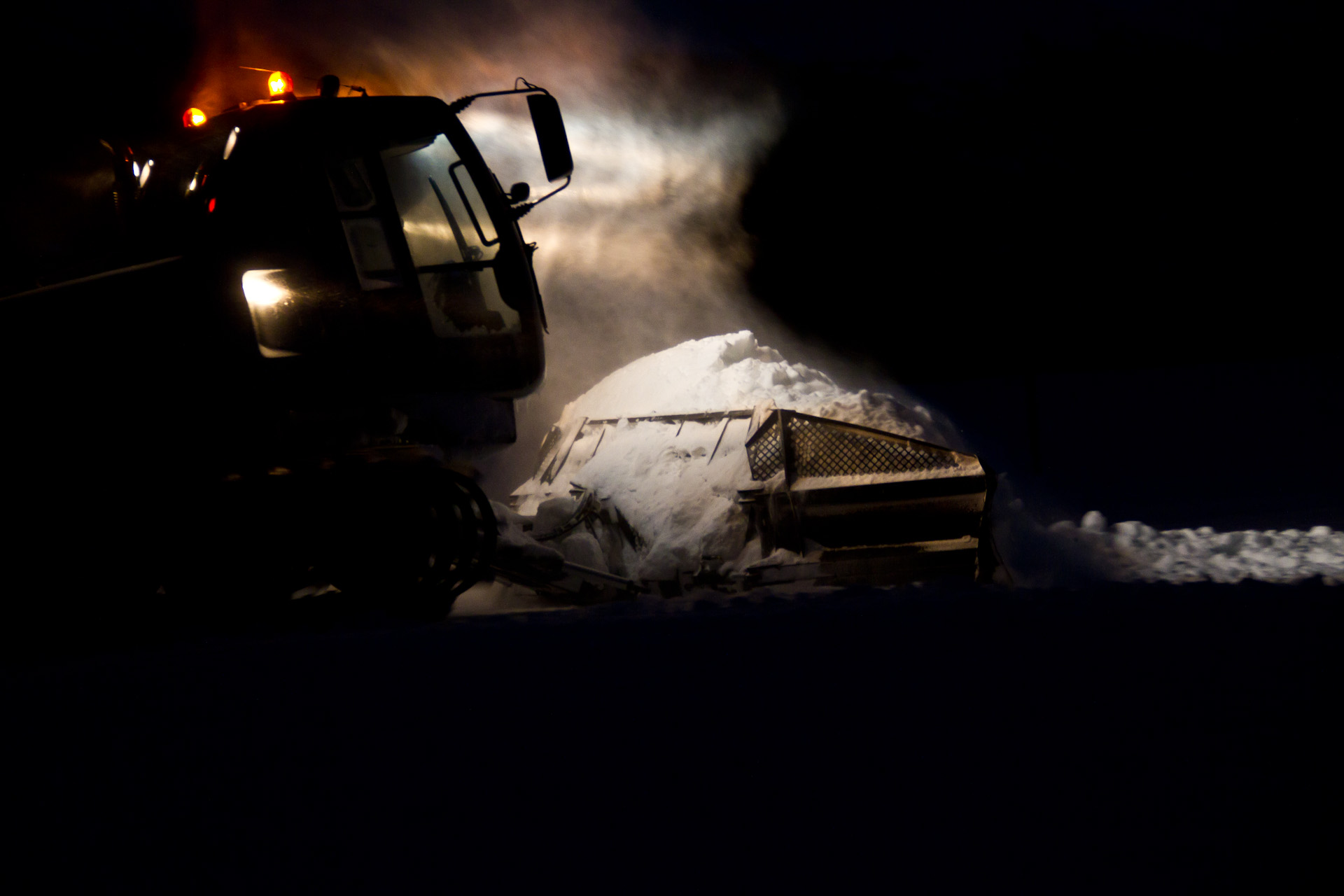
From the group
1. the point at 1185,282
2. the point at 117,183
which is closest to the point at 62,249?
the point at 117,183

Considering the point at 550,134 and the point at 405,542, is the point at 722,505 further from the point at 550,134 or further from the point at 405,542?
the point at 550,134

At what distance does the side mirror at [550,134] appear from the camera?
416 cm

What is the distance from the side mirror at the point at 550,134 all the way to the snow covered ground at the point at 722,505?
1.78 metres

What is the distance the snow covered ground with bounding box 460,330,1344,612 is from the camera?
4629mm

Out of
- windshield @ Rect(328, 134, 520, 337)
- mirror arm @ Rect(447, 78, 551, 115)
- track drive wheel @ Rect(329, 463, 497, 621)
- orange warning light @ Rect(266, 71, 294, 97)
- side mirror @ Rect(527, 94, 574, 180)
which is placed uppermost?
orange warning light @ Rect(266, 71, 294, 97)

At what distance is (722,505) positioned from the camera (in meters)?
4.80

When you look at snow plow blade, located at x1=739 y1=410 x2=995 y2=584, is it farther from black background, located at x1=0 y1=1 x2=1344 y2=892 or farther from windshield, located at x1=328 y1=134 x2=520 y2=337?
windshield, located at x1=328 y1=134 x2=520 y2=337

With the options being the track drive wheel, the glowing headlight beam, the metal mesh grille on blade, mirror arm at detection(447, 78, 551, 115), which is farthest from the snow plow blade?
the glowing headlight beam

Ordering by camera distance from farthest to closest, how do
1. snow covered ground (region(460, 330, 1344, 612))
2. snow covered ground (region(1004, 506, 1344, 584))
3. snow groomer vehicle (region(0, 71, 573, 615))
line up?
snow covered ground (region(460, 330, 1344, 612)) → snow covered ground (region(1004, 506, 1344, 584)) → snow groomer vehicle (region(0, 71, 573, 615))

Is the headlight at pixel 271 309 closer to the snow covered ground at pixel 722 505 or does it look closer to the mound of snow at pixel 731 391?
the snow covered ground at pixel 722 505

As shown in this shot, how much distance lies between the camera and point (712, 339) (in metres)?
6.48

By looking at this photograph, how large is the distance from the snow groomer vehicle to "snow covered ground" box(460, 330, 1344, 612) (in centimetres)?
78

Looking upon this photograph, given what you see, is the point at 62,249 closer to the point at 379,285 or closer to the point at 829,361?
the point at 379,285

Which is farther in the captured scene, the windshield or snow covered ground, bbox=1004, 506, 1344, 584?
snow covered ground, bbox=1004, 506, 1344, 584
